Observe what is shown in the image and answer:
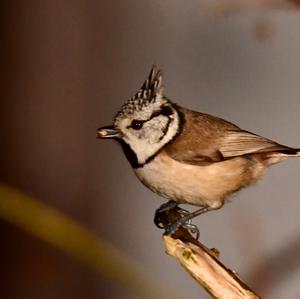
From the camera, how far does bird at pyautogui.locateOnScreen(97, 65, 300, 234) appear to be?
127 centimetres

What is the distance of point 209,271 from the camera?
0.97 m

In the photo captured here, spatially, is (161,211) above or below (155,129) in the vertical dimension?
below

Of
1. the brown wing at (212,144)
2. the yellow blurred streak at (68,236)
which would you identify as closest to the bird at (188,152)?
the brown wing at (212,144)

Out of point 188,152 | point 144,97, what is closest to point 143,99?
point 144,97

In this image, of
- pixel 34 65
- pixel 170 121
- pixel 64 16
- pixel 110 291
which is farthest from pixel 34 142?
pixel 170 121

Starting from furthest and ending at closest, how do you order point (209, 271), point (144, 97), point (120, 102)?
1. point (120, 102)
2. point (144, 97)
3. point (209, 271)

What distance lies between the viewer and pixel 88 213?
2094 mm

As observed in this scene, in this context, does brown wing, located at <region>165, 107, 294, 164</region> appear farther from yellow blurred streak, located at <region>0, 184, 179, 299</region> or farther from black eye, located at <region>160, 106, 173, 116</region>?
yellow blurred streak, located at <region>0, 184, 179, 299</region>

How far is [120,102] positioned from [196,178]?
0.82m

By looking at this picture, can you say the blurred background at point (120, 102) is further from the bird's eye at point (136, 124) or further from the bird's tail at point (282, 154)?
the bird's eye at point (136, 124)

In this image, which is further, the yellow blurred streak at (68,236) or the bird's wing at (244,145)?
the bird's wing at (244,145)

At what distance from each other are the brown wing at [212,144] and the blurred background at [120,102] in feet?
2.28

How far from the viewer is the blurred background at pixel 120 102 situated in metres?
1.99

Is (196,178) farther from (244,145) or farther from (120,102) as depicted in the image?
(120,102)
